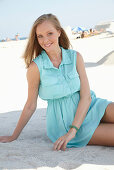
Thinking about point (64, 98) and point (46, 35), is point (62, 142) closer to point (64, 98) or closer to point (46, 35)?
point (64, 98)

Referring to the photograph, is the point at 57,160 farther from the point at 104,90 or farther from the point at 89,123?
the point at 104,90

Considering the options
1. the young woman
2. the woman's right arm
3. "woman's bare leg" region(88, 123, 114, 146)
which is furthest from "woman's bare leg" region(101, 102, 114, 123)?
the woman's right arm

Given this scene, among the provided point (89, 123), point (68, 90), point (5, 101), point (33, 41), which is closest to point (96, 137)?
point (89, 123)

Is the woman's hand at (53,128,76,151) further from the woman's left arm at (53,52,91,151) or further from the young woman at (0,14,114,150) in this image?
the young woman at (0,14,114,150)

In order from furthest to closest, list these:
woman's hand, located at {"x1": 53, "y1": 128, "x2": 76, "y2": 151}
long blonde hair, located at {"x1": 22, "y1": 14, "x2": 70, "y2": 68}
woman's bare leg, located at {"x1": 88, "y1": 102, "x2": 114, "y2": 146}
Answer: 1. long blonde hair, located at {"x1": 22, "y1": 14, "x2": 70, "y2": 68}
2. woman's bare leg, located at {"x1": 88, "y1": 102, "x2": 114, "y2": 146}
3. woman's hand, located at {"x1": 53, "y1": 128, "x2": 76, "y2": 151}

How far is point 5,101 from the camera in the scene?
17.8 ft

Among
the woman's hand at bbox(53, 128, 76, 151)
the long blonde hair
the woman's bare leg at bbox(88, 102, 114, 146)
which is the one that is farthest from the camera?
the long blonde hair

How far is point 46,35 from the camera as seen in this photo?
2.68 meters

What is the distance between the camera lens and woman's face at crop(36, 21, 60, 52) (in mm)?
2656

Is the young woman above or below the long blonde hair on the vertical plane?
below

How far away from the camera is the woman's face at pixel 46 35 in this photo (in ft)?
8.71

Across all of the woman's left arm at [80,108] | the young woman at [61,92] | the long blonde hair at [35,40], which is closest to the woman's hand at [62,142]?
the woman's left arm at [80,108]

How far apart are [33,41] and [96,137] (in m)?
1.19

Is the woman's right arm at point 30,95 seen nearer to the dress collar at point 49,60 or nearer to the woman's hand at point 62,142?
the dress collar at point 49,60
